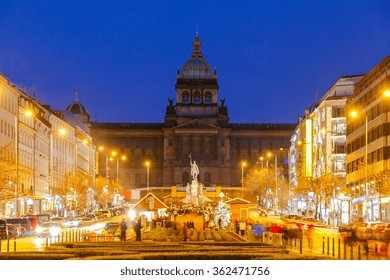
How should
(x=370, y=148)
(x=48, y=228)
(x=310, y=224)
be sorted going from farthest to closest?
(x=370, y=148), (x=48, y=228), (x=310, y=224)

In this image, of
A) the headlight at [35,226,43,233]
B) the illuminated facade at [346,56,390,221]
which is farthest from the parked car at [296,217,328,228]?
the headlight at [35,226,43,233]

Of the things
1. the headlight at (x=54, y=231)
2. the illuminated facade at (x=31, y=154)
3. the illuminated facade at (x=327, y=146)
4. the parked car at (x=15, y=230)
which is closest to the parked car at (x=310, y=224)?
the headlight at (x=54, y=231)

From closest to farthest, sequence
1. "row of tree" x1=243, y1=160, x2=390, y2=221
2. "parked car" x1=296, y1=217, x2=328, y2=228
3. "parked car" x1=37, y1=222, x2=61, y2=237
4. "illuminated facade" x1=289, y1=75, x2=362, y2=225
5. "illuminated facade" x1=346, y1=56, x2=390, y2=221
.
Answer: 1. "parked car" x1=296, y1=217, x2=328, y2=228
2. "parked car" x1=37, y1=222, x2=61, y2=237
3. "row of tree" x1=243, y1=160, x2=390, y2=221
4. "illuminated facade" x1=346, y1=56, x2=390, y2=221
5. "illuminated facade" x1=289, y1=75, x2=362, y2=225

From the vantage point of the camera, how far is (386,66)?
92.4 m

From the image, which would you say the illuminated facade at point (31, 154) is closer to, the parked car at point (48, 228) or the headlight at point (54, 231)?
the parked car at point (48, 228)

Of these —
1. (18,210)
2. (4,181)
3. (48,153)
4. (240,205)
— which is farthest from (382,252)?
(48,153)

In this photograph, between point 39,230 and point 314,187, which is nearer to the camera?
point 39,230

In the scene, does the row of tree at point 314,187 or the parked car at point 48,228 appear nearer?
the parked car at point 48,228

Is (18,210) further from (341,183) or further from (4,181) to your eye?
(341,183)

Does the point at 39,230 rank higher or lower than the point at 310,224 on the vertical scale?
lower

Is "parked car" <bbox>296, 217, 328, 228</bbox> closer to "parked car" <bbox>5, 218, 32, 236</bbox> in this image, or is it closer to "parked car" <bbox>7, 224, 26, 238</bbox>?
"parked car" <bbox>7, 224, 26, 238</bbox>

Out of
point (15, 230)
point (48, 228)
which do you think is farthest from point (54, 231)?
point (15, 230)

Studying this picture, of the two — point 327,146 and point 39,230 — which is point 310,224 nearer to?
point 39,230

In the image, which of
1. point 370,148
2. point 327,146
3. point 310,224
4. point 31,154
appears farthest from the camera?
point 327,146
